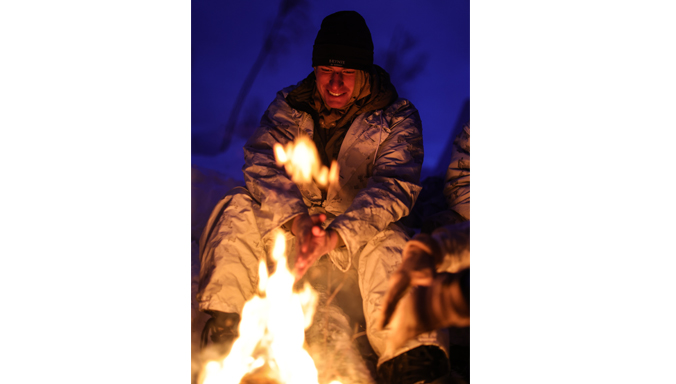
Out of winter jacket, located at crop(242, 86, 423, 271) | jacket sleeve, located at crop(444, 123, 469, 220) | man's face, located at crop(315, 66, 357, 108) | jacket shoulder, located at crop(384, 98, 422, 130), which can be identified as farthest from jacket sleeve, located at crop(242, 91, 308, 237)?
jacket sleeve, located at crop(444, 123, 469, 220)

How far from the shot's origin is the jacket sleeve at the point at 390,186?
1.28m

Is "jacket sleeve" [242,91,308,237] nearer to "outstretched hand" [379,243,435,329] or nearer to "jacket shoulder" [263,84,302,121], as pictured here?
"jacket shoulder" [263,84,302,121]

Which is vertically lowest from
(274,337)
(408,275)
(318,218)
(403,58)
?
(274,337)

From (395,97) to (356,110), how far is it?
13 cm

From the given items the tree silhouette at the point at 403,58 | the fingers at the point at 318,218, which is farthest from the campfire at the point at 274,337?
the tree silhouette at the point at 403,58

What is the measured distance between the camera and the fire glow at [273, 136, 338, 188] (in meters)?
1.39

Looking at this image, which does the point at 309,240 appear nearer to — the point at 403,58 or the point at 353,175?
the point at 353,175

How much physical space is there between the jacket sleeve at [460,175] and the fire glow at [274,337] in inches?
20.5

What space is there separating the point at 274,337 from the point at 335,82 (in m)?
0.78

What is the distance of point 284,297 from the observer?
1333 millimetres

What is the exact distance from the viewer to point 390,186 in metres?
1.30

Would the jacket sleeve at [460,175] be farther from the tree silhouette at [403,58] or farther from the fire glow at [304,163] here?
the fire glow at [304,163]

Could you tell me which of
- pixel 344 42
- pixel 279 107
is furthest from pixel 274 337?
pixel 344 42
